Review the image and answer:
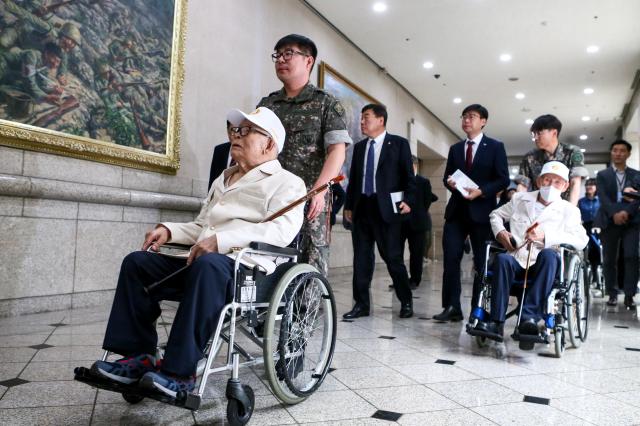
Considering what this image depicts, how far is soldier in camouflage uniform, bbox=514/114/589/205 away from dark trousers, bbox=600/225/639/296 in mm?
2137

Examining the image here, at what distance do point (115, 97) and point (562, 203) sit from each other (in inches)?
141

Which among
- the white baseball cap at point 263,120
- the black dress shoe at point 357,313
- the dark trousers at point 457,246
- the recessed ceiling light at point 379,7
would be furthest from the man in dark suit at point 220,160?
the recessed ceiling light at point 379,7

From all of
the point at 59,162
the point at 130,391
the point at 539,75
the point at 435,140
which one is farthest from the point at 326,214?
the point at 435,140

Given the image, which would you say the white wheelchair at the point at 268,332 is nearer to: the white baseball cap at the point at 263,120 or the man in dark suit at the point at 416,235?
the white baseball cap at the point at 263,120

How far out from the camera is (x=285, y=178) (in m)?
1.92

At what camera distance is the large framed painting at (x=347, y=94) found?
7.87 meters

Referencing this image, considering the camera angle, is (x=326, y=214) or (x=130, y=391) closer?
(x=130, y=391)

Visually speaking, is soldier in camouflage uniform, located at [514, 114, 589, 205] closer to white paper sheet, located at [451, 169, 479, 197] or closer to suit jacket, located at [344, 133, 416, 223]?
white paper sheet, located at [451, 169, 479, 197]

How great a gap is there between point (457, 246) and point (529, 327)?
1137mm

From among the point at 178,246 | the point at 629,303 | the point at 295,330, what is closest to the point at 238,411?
the point at 295,330

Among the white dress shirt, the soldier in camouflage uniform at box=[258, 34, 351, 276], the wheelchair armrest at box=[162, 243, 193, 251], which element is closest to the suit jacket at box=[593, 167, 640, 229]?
the white dress shirt

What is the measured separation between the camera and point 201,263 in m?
1.53

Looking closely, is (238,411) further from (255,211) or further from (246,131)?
(246,131)

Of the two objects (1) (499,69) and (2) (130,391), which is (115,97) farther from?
(1) (499,69)
